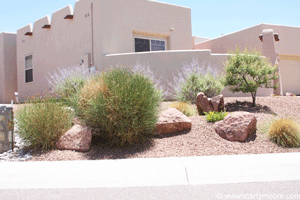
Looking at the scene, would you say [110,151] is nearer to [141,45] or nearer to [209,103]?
[209,103]

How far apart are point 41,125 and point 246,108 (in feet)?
24.0

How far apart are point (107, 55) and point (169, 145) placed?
27.8ft

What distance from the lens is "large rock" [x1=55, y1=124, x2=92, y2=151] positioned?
6.79 metres

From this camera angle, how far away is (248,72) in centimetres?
1095

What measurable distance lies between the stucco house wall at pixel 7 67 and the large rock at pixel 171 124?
17.4m

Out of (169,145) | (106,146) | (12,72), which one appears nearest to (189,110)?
(169,145)

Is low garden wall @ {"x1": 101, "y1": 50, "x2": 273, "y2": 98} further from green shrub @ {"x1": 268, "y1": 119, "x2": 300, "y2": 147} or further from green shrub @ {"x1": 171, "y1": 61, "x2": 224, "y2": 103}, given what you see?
green shrub @ {"x1": 268, "y1": 119, "x2": 300, "y2": 147}

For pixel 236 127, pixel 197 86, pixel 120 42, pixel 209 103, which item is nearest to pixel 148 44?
pixel 120 42

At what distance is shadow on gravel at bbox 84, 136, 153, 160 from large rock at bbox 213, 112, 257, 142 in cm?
193

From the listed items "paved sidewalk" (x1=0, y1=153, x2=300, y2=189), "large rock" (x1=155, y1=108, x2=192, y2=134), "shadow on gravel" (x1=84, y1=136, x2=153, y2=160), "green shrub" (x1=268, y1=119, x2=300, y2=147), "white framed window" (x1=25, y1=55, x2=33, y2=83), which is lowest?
"paved sidewalk" (x1=0, y1=153, x2=300, y2=189)

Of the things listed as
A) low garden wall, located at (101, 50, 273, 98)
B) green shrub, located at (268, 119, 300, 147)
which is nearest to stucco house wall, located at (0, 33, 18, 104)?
low garden wall, located at (101, 50, 273, 98)

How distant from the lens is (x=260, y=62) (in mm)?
11188

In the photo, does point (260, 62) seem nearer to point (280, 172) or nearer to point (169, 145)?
point (169, 145)

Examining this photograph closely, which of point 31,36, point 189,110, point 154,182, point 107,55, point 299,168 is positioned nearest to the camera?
point 154,182
